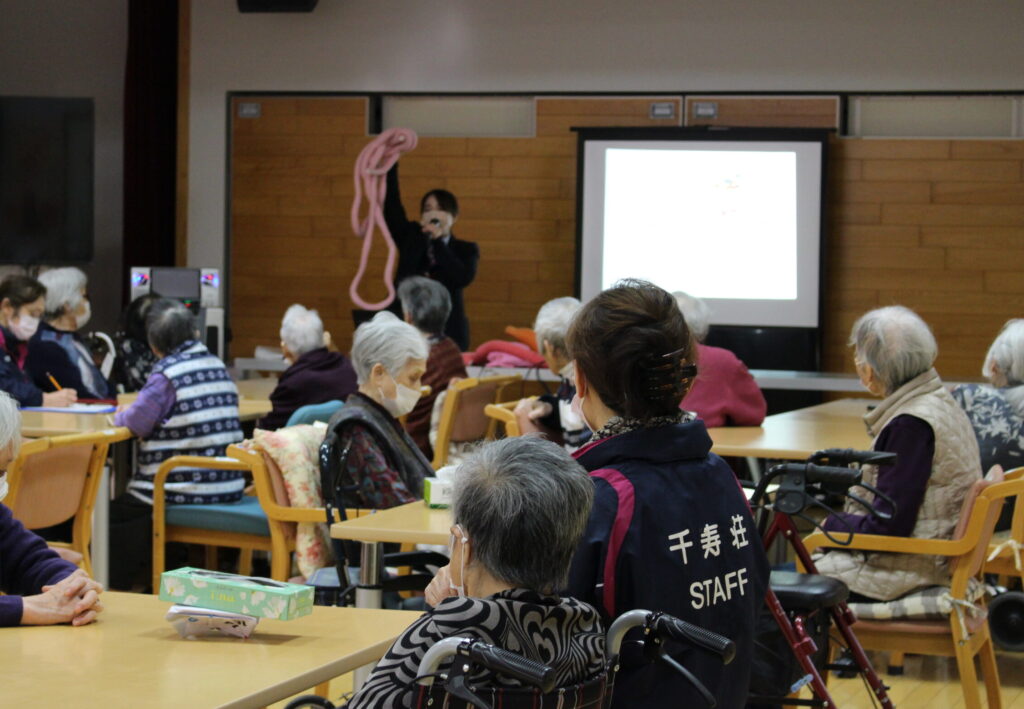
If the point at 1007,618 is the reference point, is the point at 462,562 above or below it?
above

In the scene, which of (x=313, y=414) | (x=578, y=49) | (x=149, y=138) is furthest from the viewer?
(x=149, y=138)

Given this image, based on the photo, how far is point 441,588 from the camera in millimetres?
1719

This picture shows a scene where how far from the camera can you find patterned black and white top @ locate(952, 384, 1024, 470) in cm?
420

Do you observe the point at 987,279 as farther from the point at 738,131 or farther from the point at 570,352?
the point at 570,352

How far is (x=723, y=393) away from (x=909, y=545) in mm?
1465

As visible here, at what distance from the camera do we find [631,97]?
8852 millimetres

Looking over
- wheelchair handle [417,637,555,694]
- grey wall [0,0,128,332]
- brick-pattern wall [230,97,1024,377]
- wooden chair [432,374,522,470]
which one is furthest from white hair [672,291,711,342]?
grey wall [0,0,128,332]

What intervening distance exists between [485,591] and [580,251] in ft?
23.8

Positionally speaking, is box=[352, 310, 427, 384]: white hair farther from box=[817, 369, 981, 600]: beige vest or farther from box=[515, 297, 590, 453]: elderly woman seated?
box=[817, 369, 981, 600]: beige vest

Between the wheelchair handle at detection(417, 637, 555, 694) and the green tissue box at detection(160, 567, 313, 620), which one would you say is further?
the green tissue box at detection(160, 567, 313, 620)

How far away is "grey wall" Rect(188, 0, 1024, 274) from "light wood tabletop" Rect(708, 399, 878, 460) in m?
3.72

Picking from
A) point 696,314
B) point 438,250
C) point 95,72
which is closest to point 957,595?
point 696,314

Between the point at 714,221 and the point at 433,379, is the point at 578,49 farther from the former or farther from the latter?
the point at 433,379

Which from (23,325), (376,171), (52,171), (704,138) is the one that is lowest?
(23,325)
